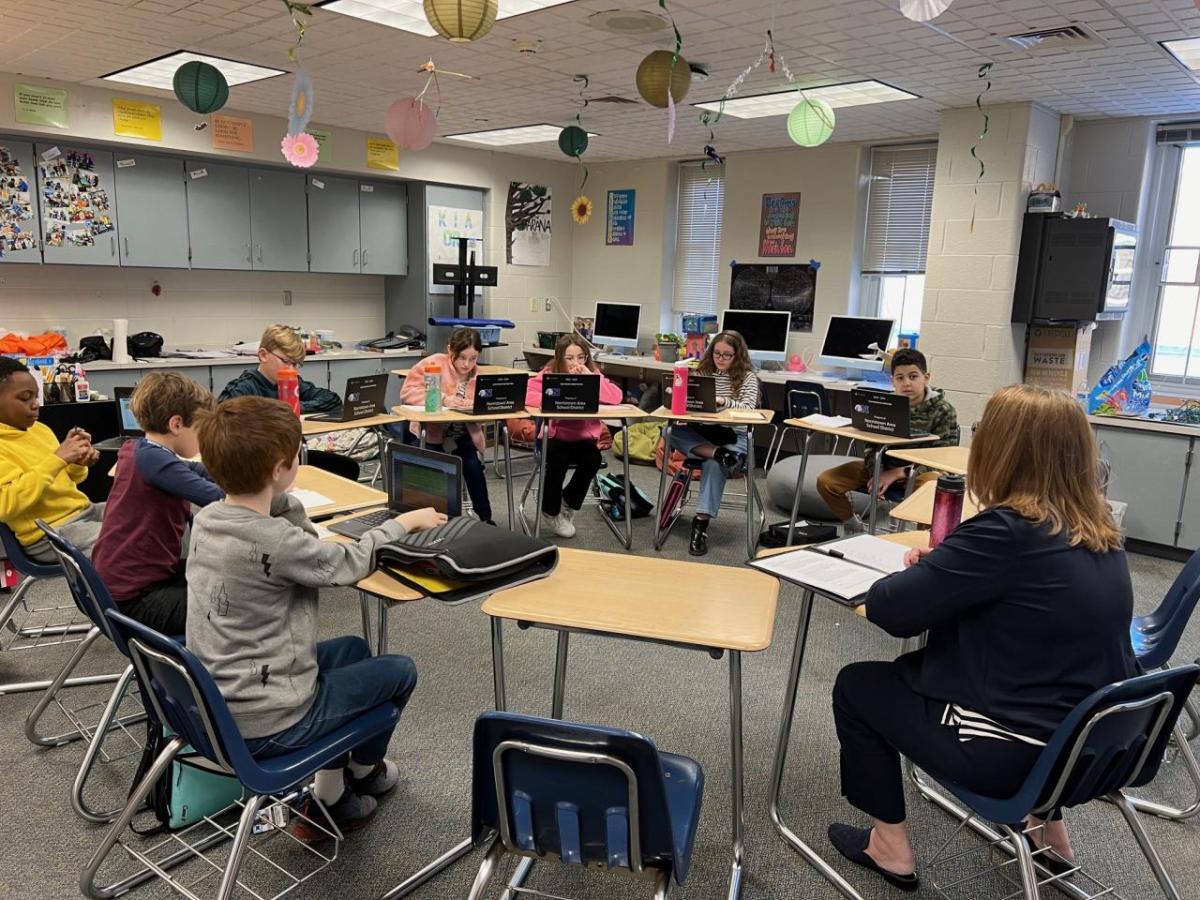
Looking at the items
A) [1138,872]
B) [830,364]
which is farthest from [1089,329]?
[1138,872]

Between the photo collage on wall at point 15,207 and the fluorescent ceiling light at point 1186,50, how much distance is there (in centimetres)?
652

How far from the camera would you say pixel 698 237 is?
803 centimetres

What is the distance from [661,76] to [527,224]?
4918 millimetres

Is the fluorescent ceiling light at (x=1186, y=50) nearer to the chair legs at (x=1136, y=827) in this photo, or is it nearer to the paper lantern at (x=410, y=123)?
the paper lantern at (x=410, y=123)

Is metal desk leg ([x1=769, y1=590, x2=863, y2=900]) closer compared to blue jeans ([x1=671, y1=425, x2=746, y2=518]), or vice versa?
metal desk leg ([x1=769, y1=590, x2=863, y2=900])

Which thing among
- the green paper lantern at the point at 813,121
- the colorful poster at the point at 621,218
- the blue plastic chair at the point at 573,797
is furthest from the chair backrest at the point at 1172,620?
the colorful poster at the point at 621,218

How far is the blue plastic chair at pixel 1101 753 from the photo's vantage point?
155cm

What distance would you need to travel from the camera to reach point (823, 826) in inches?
91.7

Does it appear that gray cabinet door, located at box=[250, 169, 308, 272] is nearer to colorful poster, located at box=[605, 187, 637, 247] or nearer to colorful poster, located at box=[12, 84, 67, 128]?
colorful poster, located at box=[12, 84, 67, 128]

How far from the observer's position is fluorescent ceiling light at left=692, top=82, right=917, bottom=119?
16.5ft

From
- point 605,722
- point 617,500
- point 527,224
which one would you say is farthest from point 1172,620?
point 527,224

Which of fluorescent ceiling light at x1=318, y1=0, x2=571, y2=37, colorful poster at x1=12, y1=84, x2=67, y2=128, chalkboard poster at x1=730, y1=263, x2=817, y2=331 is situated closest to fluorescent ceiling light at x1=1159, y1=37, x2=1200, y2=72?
fluorescent ceiling light at x1=318, y1=0, x2=571, y2=37

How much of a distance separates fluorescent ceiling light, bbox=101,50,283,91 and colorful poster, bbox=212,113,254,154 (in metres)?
0.58

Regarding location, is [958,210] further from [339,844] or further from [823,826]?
[339,844]
